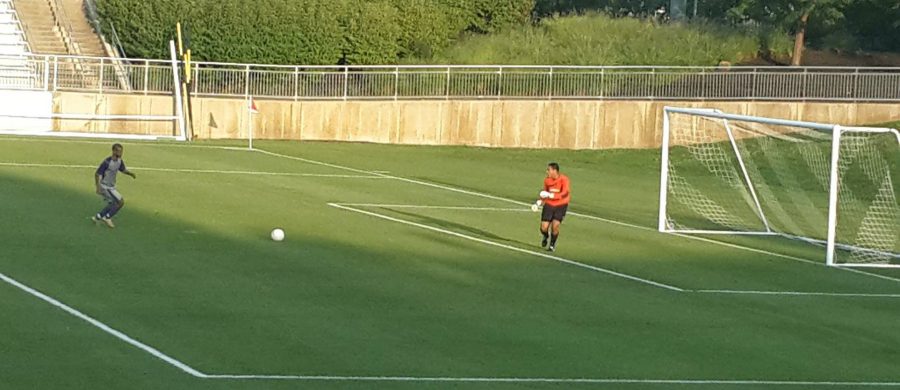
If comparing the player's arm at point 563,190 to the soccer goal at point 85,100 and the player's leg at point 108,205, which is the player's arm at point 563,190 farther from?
the soccer goal at point 85,100

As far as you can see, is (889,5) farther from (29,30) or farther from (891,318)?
(891,318)

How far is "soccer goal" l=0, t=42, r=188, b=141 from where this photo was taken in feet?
146

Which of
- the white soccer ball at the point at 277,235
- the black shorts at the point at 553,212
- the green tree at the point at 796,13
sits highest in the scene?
the green tree at the point at 796,13

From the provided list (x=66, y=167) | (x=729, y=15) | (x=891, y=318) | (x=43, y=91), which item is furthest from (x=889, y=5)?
(x=891, y=318)

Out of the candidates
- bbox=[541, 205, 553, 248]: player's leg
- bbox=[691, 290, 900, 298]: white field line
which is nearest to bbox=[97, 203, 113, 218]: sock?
bbox=[541, 205, 553, 248]: player's leg

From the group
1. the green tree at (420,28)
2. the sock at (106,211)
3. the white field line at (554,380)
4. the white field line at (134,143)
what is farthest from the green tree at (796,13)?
the white field line at (554,380)

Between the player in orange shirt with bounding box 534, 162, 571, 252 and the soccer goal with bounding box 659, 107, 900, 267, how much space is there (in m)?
4.27

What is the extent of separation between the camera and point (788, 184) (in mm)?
38938

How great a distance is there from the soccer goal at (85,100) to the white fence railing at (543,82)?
82cm

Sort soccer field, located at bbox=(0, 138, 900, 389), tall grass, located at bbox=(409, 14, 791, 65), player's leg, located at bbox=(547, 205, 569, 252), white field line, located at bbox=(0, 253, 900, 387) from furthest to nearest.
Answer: tall grass, located at bbox=(409, 14, 791, 65) → player's leg, located at bbox=(547, 205, 569, 252) → soccer field, located at bbox=(0, 138, 900, 389) → white field line, located at bbox=(0, 253, 900, 387)

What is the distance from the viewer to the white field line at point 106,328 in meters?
15.1

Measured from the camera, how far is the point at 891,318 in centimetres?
2042

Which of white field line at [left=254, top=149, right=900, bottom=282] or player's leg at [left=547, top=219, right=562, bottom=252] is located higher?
player's leg at [left=547, top=219, right=562, bottom=252]

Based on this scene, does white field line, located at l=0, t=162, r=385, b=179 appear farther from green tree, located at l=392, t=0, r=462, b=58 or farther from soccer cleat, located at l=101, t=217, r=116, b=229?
green tree, located at l=392, t=0, r=462, b=58
